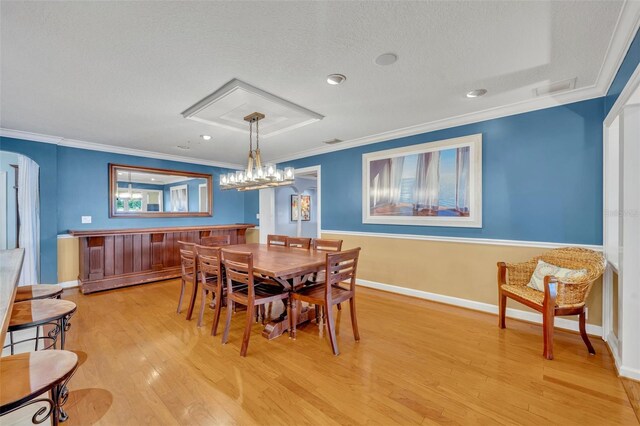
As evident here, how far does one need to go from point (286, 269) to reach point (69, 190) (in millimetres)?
4397

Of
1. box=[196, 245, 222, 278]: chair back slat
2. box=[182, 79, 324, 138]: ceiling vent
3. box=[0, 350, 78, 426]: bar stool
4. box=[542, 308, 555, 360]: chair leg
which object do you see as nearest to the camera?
box=[0, 350, 78, 426]: bar stool

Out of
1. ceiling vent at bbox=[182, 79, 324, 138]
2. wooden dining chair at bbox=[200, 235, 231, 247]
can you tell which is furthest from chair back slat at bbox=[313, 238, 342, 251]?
ceiling vent at bbox=[182, 79, 324, 138]

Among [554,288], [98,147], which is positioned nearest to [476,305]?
[554,288]

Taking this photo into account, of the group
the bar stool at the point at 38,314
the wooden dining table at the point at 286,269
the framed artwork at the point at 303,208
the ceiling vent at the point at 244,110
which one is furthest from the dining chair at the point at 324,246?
the framed artwork at the point at 303,208

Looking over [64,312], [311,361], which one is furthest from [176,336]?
[311,361]

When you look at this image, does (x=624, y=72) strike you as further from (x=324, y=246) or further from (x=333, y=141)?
(x=333, y=141)

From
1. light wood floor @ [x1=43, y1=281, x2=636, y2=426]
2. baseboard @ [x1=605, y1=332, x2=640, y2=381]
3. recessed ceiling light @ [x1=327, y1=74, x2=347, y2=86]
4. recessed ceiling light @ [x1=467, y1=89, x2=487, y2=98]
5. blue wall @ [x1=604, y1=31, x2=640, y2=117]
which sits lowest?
light wood floor @ [x1=43, y1=281, x2=636, y2=426]

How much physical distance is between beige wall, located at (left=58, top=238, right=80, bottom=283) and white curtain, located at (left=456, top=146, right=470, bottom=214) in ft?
19.3

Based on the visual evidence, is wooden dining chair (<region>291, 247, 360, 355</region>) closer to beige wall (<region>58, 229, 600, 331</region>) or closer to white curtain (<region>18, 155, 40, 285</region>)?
beige wall (<region>58, 229, 600, 331</region>)

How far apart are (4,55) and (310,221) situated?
720cm

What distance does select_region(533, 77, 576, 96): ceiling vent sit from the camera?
101 inches

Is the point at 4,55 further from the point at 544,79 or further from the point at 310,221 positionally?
the point at 310,221

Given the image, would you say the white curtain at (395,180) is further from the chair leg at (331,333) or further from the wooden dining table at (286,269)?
the chair leg at (331,333)

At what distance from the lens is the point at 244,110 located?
123 inches
